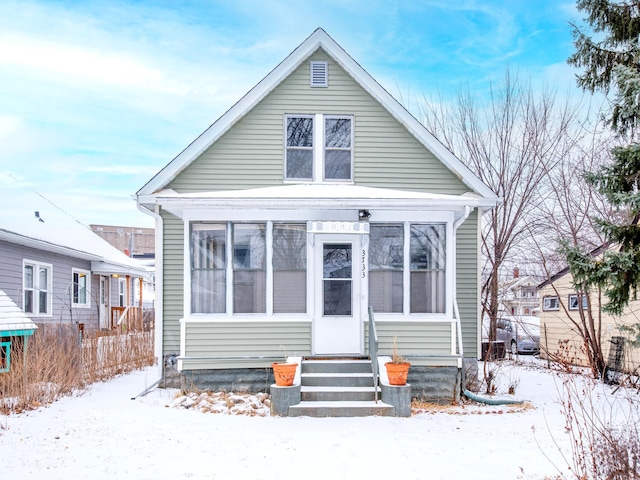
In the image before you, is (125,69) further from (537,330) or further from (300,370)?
(537,330)

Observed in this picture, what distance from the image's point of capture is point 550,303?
1909 centimetres

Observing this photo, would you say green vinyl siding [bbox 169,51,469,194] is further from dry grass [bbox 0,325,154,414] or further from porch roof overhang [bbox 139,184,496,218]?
dry grass [bbox 0,325,154,414]

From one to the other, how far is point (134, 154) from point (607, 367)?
1190 inches

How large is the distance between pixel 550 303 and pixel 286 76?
12.1 metres

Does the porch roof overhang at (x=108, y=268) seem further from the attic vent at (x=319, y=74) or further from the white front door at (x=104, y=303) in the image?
the attic vent at (x=319, y=74)

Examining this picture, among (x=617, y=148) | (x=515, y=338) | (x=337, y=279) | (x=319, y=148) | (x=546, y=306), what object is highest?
(x=319, y=148)

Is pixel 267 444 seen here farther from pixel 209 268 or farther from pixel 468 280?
pixel 468 280

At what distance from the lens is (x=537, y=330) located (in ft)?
75.7

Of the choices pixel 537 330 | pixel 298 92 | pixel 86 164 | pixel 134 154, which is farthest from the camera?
pixel 86 164

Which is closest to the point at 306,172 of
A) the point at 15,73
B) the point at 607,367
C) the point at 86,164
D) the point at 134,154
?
the point at 607,367

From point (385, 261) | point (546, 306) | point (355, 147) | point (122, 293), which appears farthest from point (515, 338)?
point (122, 293)

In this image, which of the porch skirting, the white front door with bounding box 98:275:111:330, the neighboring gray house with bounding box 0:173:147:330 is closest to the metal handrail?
the porch skirting

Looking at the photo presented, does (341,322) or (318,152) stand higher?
(318,152)

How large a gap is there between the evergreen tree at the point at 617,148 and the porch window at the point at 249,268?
5386mm
